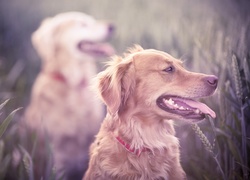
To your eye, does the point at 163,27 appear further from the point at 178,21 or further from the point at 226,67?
the point at 226,67

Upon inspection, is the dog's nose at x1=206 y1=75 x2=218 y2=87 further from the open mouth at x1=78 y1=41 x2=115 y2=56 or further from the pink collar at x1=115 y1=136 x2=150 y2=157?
the open mouth at x1=78 y1=41 x2=115 y2=56

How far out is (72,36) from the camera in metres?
4.80

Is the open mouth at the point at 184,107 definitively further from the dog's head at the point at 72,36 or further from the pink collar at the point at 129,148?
the dog's head at the point at 72,36

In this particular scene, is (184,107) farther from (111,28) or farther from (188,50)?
(111,28)

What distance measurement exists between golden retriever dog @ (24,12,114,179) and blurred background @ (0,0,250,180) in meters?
0.12

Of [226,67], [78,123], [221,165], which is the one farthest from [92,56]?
[221,165]

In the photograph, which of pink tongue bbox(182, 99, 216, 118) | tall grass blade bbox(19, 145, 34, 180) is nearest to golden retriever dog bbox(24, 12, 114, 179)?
tall grass blade bbox(19, 145, 34, 180)

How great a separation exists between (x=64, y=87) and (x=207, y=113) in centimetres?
230

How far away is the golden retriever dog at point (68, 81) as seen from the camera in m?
4.64

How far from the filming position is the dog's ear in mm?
2973

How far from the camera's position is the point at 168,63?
121 inches

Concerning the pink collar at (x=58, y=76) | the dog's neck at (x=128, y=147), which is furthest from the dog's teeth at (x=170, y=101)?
the pink collar at (x=58, y=76)

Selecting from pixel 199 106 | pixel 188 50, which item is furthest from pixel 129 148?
pixel 188 50

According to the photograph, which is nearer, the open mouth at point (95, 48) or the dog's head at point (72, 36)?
the dog's head at point (72, 36)
